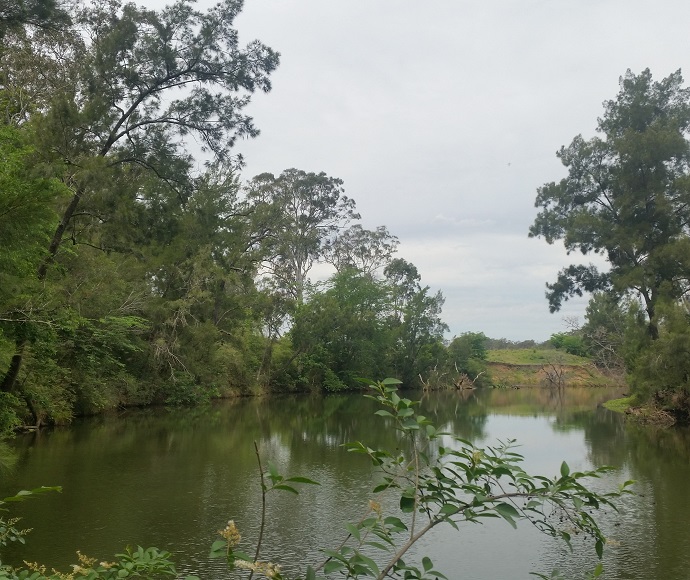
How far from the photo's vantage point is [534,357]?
60.7 meters

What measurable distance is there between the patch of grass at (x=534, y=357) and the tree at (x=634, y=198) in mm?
33962

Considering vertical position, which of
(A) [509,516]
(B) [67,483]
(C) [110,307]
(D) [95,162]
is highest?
(D) [95,162]

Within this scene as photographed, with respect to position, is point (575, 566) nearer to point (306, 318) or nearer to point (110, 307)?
point (110, 307)

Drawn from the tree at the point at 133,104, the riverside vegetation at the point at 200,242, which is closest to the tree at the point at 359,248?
the riverside vegetation at the point at 200,242

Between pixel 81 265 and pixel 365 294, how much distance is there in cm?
2734

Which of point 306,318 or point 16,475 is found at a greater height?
point 306,318

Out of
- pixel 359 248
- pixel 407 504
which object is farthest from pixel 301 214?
pixel 407 504

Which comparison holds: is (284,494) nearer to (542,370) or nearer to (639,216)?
(639,216)

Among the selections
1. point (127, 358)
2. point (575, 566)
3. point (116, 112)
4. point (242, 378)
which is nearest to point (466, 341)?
point (242, 378)

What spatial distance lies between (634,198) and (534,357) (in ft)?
129

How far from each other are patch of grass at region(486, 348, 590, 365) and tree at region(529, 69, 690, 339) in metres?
34.0

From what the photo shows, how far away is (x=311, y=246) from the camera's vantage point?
141 ft

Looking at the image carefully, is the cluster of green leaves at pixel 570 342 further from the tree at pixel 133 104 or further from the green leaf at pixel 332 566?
the green leaf at pixel 332 566

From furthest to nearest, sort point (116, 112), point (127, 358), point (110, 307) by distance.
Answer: point (127, 358), point (110, 307), point (116, 112)
